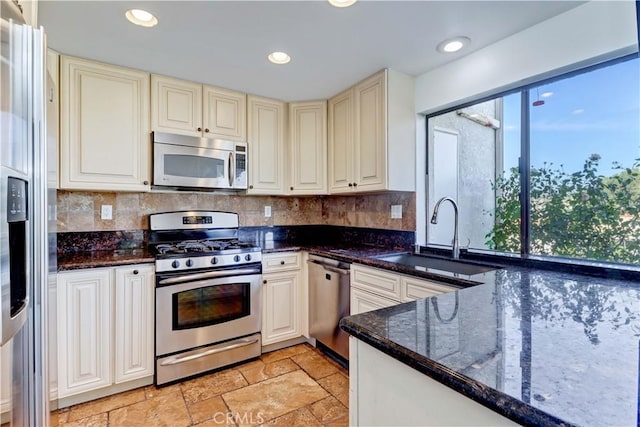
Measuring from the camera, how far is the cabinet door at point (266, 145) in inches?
110

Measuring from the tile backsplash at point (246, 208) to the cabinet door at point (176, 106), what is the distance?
589 millimetres

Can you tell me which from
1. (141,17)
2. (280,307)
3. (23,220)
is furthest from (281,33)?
(280,307)

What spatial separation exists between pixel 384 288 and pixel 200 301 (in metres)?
1.30

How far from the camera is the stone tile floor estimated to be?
5.85 feet

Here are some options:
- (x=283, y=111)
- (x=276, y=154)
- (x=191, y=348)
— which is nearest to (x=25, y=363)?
(x=191, y=348)

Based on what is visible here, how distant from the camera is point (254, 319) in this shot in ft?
8.13

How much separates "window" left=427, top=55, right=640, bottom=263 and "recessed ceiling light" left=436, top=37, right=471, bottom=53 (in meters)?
0.47

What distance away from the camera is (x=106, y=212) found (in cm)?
244

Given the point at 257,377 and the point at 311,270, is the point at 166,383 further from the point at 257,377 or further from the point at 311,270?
the point at 311,270

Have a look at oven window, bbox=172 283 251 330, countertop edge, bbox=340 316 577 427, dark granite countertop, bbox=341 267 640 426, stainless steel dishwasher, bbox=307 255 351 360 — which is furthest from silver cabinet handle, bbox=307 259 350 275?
countertop edge, bbox=340 316 577 427

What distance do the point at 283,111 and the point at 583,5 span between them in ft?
7.16

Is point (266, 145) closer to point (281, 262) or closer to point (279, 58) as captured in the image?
point (279, 58)

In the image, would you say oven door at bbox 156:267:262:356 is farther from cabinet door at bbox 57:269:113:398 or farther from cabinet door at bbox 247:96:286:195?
cabinet door at bbox 247:96:286:195

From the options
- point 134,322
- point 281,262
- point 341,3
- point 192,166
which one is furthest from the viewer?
point 281,262
